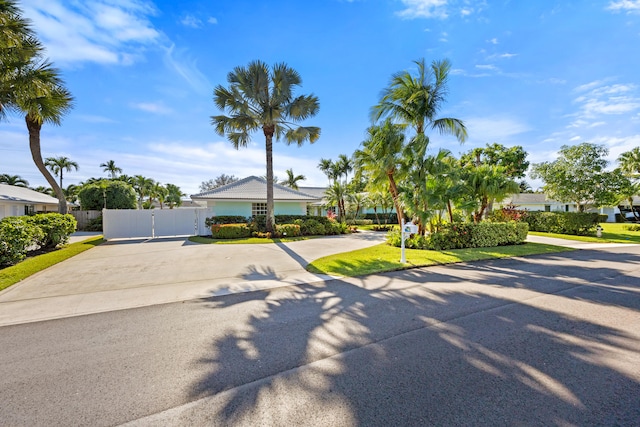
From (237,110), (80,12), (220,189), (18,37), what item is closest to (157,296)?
(80,12)

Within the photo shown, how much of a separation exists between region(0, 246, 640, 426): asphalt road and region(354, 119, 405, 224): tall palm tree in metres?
7.93

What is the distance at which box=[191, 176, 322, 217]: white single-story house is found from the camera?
2047cm

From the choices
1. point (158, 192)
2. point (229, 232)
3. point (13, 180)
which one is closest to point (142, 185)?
point (158, 192)

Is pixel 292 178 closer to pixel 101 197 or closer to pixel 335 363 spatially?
pixel 101 197

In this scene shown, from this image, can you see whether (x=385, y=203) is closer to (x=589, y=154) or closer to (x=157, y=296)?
(x=589, y=154)

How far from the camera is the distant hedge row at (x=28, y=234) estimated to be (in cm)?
822

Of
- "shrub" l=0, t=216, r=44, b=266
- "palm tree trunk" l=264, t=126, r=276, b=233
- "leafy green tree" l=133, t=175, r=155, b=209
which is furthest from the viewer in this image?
"leafy green tree" l=133, t=175, r=155, b=209

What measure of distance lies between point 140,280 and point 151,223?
12614mm

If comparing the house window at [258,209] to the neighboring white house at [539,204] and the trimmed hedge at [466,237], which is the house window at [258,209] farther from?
the neighboring white house at [539,204]

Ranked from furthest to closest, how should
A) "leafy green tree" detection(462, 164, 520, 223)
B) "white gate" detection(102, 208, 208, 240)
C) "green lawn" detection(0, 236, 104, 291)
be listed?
"white gate" detection(102, 208, 208, 240) < "leafy green tree" detection(462, 164, 520, 223) < "green lawn" detection(0, 236, 104, 291)

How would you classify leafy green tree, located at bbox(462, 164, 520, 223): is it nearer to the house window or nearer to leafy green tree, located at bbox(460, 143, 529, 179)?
leafy green tree, located at bbox(460, 143, 529, 179)

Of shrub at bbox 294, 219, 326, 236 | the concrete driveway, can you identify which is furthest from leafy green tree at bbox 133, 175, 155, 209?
the concrete driveway

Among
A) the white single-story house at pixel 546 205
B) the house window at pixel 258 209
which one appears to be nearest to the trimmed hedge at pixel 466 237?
the house window at pixel 258 209

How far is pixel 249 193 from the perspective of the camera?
71.5 ft
